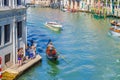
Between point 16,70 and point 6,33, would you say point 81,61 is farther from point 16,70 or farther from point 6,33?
point 6,33

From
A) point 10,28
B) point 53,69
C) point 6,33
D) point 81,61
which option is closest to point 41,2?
point 81,61

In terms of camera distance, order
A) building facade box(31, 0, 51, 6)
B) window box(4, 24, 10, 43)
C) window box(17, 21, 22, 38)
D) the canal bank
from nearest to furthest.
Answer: the canal bank < window box(4, 24, 10, 43) < window box(17, 21, 22, 38) < building facade box(31, 0, 51, 6)

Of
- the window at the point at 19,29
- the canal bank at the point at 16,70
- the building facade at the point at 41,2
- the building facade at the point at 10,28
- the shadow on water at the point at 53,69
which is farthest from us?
the building facade at the point at 41,2

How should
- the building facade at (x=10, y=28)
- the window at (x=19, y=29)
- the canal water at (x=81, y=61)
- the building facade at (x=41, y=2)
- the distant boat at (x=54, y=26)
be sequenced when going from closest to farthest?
the building facade at (x=10, y=28) < the window at (x=19, y=29) < the canal water at (x=81, y=61) < the distant boat at (x=54, y=26) < the building facade at (x=41, y=2)

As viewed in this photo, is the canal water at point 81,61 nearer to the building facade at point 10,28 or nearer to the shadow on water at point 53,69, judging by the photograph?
the shadow on water at point 53,69

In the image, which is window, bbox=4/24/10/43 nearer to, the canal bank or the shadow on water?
the canal bank

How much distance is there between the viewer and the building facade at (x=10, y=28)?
22.1 meters

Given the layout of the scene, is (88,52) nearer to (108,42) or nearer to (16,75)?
(108,42)

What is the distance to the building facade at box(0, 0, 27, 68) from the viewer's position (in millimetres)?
22109

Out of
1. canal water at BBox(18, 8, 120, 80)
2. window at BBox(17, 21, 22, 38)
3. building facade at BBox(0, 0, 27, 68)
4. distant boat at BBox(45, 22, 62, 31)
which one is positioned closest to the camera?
building facade at BBox(0, 0, 27, 68)

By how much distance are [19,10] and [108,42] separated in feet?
63.7

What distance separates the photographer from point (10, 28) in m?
23.0

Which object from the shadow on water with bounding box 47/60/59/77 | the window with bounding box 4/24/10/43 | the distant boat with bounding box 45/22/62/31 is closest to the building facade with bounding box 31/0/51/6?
the distant boat with bounding box 45/22/62/31

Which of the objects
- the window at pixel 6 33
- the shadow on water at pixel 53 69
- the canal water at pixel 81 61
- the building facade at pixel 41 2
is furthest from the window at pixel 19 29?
the building facade at pixel 41 2
